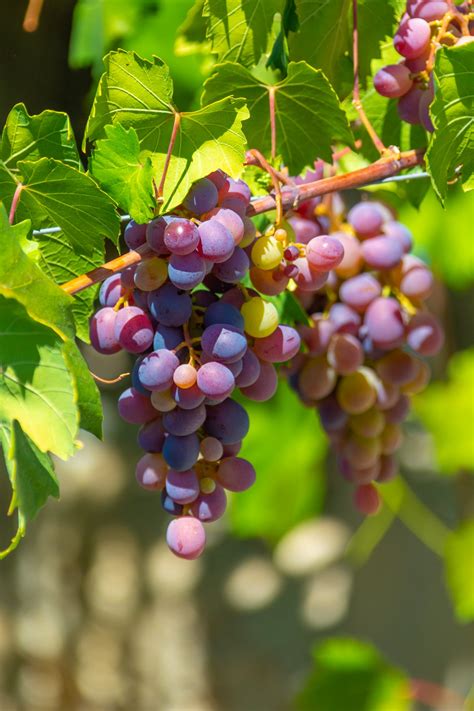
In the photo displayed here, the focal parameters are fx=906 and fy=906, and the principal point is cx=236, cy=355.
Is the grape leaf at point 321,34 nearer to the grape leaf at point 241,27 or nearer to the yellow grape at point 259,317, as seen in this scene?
the grape leaf at point 241,27

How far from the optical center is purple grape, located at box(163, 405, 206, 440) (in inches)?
17.0

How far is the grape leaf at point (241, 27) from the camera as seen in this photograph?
1.58ft

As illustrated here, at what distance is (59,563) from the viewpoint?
5.15ft

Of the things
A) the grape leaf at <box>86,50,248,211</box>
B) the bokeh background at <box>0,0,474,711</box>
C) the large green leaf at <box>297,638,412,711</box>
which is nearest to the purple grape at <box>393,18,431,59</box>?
the grape leaf at <box>86,50,248,211</box>

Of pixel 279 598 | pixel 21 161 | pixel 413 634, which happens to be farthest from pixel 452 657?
pixel 21 161

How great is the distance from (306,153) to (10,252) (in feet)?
0.64

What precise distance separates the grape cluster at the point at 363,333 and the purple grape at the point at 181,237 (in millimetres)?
218

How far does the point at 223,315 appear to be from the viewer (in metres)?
0.42

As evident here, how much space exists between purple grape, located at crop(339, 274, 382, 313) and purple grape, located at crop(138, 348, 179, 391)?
0.23 m

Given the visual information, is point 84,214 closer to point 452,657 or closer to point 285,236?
point 285,236

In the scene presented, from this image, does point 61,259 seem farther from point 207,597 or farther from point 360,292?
point 207,597

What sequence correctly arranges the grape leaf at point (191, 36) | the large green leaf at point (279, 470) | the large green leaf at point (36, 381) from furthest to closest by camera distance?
the large green leaf at point (279, 470), the grape leaf at point (191, 36), the large green leaf at point (36, 381)

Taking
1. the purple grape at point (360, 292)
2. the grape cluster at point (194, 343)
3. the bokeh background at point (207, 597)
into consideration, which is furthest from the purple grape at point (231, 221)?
the bokeh background at point (207, 597)

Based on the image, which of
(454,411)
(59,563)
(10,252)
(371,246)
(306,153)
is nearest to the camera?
(10,252)
